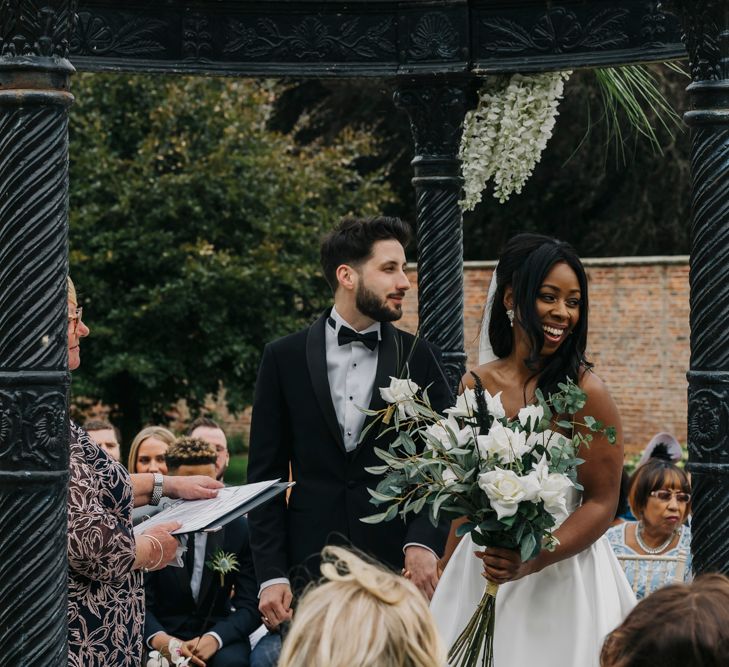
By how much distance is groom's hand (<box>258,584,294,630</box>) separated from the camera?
4.91 m

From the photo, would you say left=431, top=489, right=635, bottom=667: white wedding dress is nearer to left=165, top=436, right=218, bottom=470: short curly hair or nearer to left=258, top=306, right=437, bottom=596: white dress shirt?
left=258, top=306, right=437, bottom=596: white dress shirt

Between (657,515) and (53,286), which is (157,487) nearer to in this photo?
(53,286)

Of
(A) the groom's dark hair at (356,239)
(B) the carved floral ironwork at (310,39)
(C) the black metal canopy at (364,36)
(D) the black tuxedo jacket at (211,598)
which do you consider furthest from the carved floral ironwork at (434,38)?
(D) the black tuxedo jacket at (211,598)

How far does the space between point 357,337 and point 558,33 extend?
2.11 m

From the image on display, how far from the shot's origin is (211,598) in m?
6.61

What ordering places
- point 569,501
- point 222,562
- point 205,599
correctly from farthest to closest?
point 205,599 < point 222,562 < point 569,501

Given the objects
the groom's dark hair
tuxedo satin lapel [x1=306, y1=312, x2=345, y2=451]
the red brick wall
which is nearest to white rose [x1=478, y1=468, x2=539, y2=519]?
tuxedo satin lapel [x1=306, y1=312, x2=345, y2=451]

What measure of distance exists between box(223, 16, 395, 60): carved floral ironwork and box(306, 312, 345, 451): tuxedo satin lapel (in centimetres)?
189

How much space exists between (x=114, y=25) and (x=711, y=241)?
307 centimetres

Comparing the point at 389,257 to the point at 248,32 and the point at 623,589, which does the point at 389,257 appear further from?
the point at 248,32

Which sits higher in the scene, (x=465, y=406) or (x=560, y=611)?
(x=465, y=406)

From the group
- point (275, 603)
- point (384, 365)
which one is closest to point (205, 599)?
point (275, 603)

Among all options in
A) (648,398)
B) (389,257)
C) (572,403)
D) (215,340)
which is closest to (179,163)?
(215,340)

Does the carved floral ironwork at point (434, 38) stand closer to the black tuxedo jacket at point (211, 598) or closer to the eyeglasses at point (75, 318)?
the black tuxedo jacket at point (211, 598)
